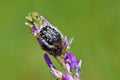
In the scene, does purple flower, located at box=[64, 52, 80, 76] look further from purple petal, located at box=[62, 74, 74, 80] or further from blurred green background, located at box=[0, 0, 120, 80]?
blurred green background, located at box=[0, 0, 120, 80]

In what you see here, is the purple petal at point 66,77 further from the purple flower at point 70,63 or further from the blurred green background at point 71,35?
the blurred green background at point 71,35

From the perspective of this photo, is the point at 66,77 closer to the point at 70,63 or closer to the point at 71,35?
the point at 70,63

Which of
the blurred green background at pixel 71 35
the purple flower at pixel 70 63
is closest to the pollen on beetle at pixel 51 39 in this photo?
the purple flower at pixel 70 63

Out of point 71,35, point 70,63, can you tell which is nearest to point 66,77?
point 70,63

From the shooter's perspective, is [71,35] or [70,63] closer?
[70,63]

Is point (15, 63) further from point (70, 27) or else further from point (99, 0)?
point (99, 0)

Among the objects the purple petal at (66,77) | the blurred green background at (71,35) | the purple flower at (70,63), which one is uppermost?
the blurred green background at (71,35)

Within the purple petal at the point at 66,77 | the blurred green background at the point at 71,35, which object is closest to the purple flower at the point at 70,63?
the purple petal at the point at 66,77

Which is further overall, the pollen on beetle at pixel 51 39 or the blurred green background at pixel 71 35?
the blurred green background at pixel 71 35

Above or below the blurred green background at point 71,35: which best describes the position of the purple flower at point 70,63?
below
